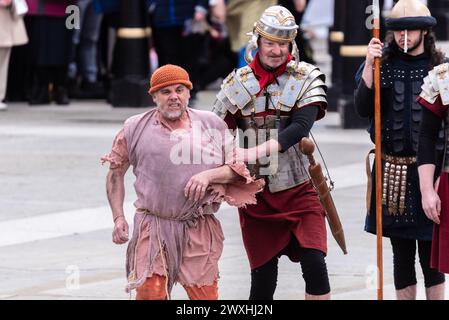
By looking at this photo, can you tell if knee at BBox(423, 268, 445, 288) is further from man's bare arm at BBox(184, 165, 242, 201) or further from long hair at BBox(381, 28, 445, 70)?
man's bare arm at BBox(184, 165, 242, 201)

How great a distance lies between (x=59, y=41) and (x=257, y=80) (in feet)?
34.8

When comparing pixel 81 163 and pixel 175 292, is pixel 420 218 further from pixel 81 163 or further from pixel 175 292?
pixel 81 163

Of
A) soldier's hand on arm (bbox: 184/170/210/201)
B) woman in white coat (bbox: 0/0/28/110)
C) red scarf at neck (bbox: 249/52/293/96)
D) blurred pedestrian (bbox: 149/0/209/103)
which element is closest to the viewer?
soldier's hand on arm (bbox: 184/170/210/201)

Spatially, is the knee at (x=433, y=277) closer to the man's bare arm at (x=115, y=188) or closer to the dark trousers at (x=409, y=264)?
the dark trousers at (x=409, y=264)

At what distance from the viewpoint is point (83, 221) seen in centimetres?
1116

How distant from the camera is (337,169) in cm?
1335

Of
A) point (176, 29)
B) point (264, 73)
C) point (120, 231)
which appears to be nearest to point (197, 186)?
point (120, 231)

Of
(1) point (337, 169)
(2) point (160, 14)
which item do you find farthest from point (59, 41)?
(1) point (337, 169)

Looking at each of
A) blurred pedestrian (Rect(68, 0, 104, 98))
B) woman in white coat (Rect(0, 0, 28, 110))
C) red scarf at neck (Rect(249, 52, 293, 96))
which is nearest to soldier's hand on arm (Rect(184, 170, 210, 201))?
red scarf at neck (Rect(249, 52, 293, 96))

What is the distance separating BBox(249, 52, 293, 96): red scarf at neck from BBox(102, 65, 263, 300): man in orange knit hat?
20.0 inches

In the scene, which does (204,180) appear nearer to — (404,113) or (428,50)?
(404,113)

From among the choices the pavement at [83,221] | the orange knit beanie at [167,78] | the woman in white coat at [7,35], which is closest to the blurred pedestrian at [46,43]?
the woman in white coat at [7,35]

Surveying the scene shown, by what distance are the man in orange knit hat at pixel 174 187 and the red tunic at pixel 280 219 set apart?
428 millimetres

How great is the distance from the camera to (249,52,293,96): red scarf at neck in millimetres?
7559
